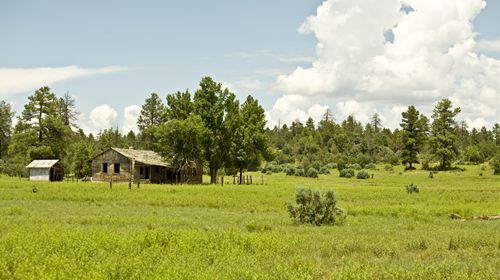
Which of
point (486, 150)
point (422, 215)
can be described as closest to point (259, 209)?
point (422, 215)

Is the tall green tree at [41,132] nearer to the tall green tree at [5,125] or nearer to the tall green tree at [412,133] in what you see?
the tall green tree at [5,125]

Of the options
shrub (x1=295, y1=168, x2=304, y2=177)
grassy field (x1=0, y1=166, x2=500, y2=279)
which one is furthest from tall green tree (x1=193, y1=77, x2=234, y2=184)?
grassy field (x1=0, y1=166, x2=500, y2=279)

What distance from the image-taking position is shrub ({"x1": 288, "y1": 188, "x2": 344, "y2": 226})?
23203mm

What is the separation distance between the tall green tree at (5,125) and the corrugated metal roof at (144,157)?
56.6 m

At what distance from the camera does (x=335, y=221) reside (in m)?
23.6

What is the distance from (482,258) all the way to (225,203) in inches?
823

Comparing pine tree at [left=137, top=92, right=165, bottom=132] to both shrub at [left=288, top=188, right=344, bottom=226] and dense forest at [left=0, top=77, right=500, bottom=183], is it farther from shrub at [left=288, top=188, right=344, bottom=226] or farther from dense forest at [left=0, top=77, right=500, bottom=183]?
shrub at [left=288, top=188, right=344, bottom=226]

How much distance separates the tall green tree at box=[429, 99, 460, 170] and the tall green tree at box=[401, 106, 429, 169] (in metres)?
3.72

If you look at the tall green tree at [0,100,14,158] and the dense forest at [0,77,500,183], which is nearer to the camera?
the dense forest at [0,77,500,183]

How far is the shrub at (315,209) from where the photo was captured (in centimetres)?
2320

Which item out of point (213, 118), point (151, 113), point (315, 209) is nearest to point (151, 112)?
point (151, 113)

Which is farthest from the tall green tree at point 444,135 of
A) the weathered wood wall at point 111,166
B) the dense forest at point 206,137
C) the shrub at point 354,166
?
the weathered wood wall at point 111,166

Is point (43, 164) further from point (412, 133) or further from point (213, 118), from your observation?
point (412, 133)

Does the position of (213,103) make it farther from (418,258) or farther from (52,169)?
(418,258)
